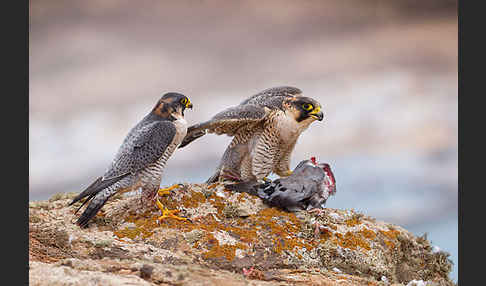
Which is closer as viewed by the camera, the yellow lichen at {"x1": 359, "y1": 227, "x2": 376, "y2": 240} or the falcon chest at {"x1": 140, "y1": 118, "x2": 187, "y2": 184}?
the falcon chest at {"x1": 140, "y1": 118, "x2": 187, "y2": 184}

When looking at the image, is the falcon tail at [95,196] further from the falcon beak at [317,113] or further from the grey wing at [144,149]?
the falcon beak at [317,113]

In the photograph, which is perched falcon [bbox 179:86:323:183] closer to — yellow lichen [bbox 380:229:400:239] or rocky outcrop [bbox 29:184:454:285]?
rocky outcrop [bbox 29:184:454:285]

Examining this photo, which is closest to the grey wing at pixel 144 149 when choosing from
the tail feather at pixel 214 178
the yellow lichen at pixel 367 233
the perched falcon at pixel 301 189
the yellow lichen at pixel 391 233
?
the perched falcon at pixel 301 189

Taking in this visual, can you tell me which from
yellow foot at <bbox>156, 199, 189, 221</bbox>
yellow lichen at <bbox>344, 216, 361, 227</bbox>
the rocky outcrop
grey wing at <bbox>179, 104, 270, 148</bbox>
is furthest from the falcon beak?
yellow foot at <bbox>156, 199, 189, 221</bbox>

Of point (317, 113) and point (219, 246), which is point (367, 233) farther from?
point (219, 246)

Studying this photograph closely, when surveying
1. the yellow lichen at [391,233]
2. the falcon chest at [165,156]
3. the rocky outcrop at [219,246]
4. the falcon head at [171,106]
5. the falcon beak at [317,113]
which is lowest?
the rocky outcrop at [219,246]

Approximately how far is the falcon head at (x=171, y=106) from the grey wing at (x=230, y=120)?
0.96 meters

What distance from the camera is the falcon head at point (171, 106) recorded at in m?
6.89

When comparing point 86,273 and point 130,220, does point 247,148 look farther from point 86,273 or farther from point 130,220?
point 86,273

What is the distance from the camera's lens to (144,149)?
21.7ft

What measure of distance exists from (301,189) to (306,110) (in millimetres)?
1263

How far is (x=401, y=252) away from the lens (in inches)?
303

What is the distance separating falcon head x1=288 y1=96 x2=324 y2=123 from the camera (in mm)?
7945

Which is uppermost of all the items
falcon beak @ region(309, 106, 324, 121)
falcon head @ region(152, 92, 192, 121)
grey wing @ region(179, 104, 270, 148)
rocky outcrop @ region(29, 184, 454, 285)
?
falcon beak @ region(309, 106, 324, 121)
